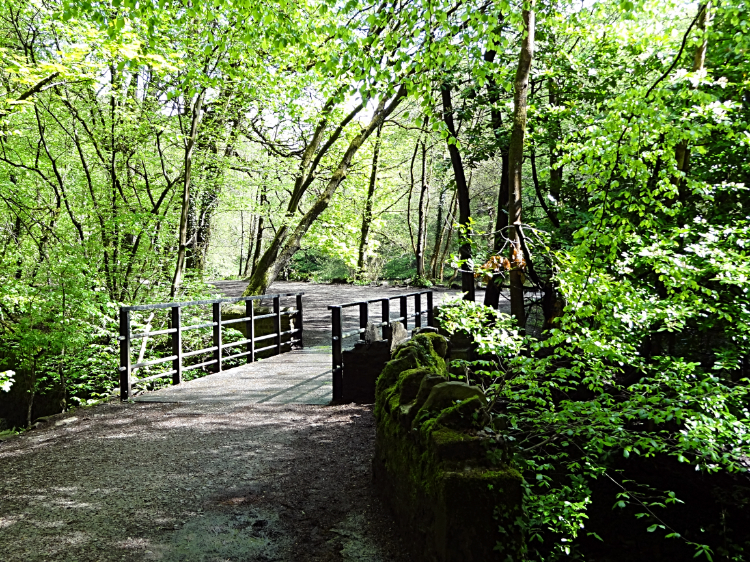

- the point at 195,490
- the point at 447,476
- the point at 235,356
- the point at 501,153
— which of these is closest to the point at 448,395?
the point at 447,476

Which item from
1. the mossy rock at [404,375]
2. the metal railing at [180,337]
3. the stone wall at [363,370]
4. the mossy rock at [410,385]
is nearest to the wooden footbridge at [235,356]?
the metal railing at [180,337]

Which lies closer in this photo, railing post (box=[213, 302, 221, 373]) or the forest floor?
the forest floor

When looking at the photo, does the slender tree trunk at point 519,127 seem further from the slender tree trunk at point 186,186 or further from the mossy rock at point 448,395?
the slender tree trunk at point 186,186

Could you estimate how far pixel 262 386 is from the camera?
797 centimetres

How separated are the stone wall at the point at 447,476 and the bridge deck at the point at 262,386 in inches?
134

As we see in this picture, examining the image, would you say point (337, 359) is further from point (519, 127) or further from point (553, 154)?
point (553, 154)

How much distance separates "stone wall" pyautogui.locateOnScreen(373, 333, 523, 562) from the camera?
2.60m

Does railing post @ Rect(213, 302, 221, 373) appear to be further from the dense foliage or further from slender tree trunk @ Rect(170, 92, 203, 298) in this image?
slender tree trunk @ Rect(170, 92, 203, 298)

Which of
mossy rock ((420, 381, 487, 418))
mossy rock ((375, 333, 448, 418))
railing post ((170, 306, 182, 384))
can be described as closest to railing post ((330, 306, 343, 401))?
mossy rock ((375, 333, 448, 418))

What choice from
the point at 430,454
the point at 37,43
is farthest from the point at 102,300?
the point at 430,454

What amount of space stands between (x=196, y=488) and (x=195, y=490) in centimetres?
4

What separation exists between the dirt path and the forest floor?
12mm

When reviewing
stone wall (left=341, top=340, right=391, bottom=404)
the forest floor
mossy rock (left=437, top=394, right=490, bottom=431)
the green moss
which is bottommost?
the forest floor

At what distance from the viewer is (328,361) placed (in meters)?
9.98
